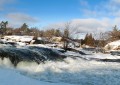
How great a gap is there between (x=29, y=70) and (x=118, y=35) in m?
→ 45.8

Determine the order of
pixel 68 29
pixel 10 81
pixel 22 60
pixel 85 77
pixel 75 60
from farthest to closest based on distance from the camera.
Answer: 1. pixel 68 29
2. pixel 75 60
3. pixel 22 60
4. pixel 85 77
5. pixel 10 81

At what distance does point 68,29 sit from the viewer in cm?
5628

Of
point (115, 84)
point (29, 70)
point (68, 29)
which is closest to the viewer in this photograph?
point (115, 84)

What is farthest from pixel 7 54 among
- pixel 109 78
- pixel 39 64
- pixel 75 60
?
pixel 109 78

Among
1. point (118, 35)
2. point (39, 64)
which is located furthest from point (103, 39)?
point (39, 64)

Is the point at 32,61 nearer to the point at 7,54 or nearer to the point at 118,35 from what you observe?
the point at 7,54

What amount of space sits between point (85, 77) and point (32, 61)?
16.5 feet

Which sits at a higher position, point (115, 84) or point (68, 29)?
point (68, 29)

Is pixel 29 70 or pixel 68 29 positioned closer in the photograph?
pixel 29 70

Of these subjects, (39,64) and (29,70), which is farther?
(39,64)

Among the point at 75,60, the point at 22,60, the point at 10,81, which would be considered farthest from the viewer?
the point at 75,60

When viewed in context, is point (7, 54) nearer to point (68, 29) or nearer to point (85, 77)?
point (85, 77)

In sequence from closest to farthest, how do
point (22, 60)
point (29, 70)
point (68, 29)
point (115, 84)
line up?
point (115, 84), point (29, 70), point (22, 60), point (68, 29)

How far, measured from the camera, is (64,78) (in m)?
12.1
